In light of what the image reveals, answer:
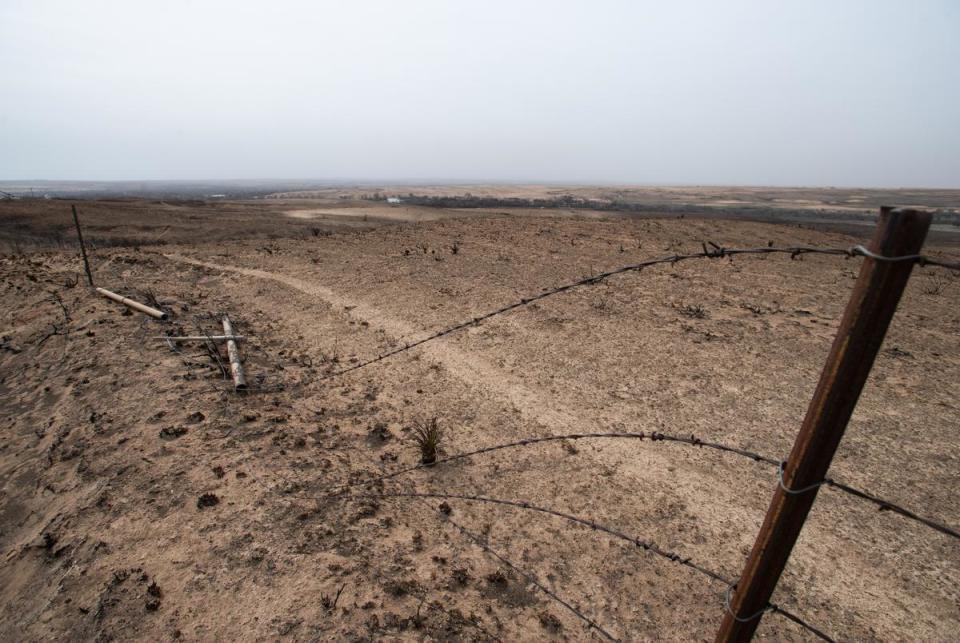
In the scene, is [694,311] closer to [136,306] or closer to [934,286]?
[934,286]

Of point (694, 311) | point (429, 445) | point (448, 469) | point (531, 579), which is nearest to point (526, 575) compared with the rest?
point (531, 579)

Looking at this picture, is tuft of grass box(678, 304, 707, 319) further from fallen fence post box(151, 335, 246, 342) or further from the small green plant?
fallen fence post box(151, 335, 246, 342)

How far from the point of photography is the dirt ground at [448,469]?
3957 mm

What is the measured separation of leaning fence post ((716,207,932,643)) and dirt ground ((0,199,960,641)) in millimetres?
2300

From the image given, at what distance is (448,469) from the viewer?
6.10 m

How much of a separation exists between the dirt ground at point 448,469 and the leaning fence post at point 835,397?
7.55ft

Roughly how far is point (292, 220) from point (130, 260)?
17525 mm

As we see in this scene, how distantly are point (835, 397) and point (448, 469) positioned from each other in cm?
494

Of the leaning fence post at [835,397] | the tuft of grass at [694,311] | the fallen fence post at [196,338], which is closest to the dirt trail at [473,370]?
the fallen fence post at [196,338]

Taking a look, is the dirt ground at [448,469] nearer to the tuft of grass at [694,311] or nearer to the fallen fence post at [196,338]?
the tuft of grass at [694,311]

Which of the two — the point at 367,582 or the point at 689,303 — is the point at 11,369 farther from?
the point at 689,303

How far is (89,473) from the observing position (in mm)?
5195

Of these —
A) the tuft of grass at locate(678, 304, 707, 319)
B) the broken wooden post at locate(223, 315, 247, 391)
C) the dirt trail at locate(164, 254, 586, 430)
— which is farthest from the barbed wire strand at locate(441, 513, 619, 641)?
the tuft of grass at locate(678, 304, 707, 319)

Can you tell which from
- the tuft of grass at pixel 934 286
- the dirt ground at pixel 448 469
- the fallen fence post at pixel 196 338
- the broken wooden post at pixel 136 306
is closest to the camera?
the dirt ground at pixel 448 469
